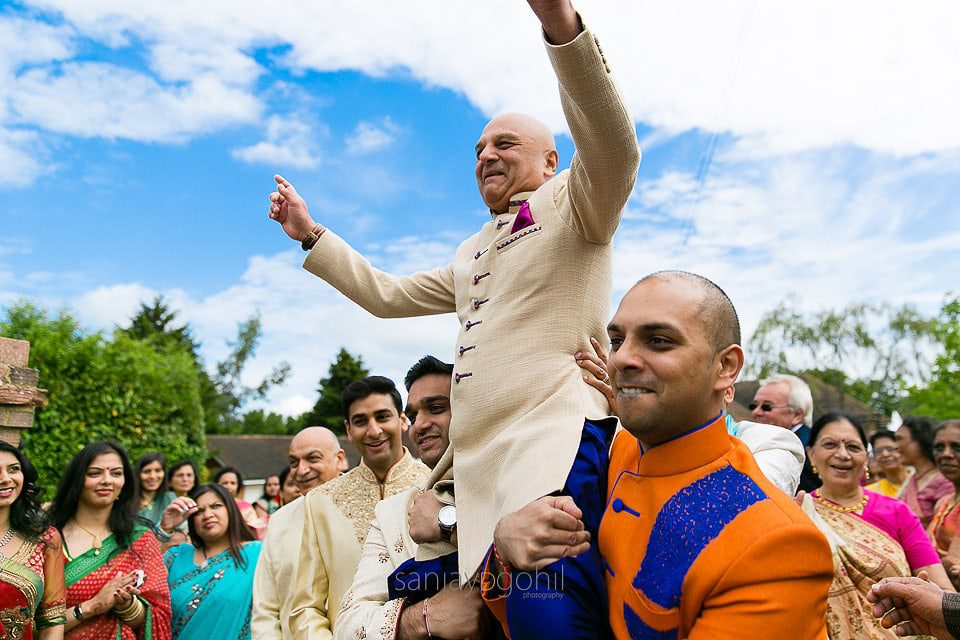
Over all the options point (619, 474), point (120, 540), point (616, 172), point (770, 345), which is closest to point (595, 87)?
point (616, 172)

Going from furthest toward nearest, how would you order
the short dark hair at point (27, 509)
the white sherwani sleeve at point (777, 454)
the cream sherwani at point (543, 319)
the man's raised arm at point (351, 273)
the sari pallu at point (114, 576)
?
the sari pallu at point (114, 576), the short dark hair at point (27, 509), the man's raised arm at point (351, 273), the white sherwani sleeve at point (777, 454), the cream sherwani at point (543, 319)

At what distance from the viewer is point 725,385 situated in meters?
2.12

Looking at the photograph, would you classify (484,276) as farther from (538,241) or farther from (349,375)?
(349,375)

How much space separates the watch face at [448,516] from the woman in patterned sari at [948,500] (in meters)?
4.54

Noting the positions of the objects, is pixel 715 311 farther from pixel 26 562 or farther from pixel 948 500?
pixel 948 500

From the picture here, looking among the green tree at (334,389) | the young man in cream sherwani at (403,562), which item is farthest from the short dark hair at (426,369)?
the green tree at (334,389)

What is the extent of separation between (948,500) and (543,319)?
16.6 ft

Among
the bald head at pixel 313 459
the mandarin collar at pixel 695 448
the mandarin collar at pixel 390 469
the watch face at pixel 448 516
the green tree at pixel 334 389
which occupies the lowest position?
the watch face at pixel 448 516

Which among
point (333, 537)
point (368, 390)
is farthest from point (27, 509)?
point (368, 390)

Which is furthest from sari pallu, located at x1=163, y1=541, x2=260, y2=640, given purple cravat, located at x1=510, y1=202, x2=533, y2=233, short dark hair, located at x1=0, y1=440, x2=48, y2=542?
purple cravat, located at x1=510, y1=202, x2=533, y2=233

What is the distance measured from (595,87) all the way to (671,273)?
1.94 feet

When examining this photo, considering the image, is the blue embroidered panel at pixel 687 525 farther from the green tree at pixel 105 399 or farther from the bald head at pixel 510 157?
the green tree at pixel 105 399

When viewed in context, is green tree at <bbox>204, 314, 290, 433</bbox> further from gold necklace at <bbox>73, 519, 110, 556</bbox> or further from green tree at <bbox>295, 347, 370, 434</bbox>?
gold necklace at <bbox>73, 519, 110, 556</bbox>

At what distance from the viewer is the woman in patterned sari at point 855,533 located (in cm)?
420
